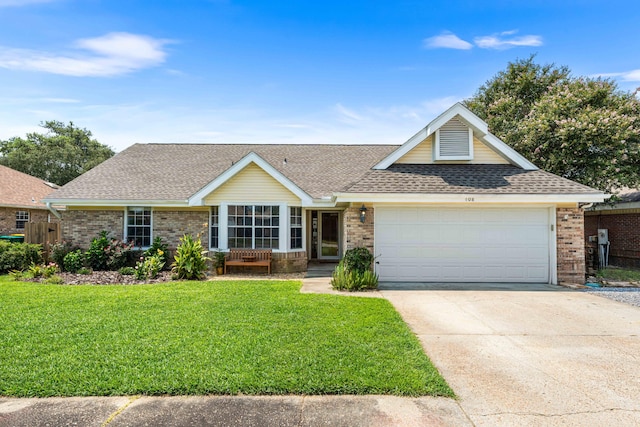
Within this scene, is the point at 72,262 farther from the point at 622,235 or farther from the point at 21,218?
the point at 622,235

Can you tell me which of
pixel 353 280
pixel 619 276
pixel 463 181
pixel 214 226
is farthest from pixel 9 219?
pixel 619 276

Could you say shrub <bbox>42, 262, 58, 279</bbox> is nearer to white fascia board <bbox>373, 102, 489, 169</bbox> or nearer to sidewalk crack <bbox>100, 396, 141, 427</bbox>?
sidewalk crack <bbox>100, 396, 141, 427</bbox>

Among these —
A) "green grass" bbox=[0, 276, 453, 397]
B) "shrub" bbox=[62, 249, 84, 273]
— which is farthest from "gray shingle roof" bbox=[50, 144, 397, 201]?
"green grass" bbox=[0, 276, 453, 397]

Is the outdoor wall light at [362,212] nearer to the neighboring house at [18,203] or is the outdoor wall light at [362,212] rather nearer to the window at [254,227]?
the window at [254,227]

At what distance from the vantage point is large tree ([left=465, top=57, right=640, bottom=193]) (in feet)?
47.0

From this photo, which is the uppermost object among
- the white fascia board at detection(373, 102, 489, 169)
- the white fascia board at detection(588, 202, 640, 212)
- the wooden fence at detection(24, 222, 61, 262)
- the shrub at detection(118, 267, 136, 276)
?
the white fascia board at detection(373, 102, 489, 169)

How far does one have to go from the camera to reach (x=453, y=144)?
Answer: 12.0 metres

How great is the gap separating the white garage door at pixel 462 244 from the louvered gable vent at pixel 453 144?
6.62 ft

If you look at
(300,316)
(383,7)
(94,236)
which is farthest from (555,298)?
(94,236)

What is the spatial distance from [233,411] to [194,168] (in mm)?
14438

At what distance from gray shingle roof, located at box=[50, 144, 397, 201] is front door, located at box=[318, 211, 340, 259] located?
2.05 metres

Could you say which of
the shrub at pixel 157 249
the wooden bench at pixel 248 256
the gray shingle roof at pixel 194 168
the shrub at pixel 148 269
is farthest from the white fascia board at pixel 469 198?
the shrub at pixel 157 249

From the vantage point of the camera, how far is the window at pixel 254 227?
1320cm

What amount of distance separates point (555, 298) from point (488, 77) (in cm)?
1567
